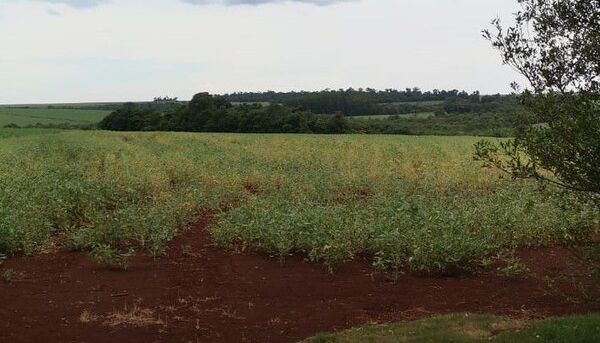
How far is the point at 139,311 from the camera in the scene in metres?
7.07

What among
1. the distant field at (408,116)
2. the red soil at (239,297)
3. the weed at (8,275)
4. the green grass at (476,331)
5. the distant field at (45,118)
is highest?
the distant field at (408,116)

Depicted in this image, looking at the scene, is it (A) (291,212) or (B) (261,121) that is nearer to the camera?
(A) (291,212)

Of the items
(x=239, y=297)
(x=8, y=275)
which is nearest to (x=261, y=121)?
(x=8, y=275)

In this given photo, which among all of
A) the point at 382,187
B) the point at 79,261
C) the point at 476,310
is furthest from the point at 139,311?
the point at 382,187

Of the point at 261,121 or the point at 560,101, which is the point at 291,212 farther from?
the point at 261,121

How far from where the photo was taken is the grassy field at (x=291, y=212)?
9.02 metres

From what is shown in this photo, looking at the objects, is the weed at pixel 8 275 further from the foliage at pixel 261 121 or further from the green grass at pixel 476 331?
the foliage at pixel 261 121

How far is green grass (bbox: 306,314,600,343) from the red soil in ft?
1.74

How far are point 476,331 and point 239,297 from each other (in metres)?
3.15

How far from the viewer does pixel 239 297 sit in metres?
7.69

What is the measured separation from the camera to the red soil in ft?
21.3

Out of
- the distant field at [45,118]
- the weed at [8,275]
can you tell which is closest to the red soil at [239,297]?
the weed at [8,275]

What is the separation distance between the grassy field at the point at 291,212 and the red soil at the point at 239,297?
0.38m

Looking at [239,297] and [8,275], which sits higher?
[8,275]
